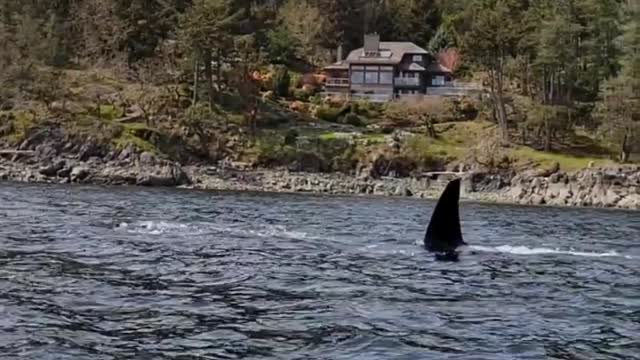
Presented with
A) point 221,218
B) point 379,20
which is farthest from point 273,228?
point 379,20

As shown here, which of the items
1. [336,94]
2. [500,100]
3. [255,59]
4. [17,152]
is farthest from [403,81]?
[17,152]

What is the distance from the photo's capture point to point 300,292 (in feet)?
73.9

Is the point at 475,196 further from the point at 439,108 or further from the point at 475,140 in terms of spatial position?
the point at 439,108

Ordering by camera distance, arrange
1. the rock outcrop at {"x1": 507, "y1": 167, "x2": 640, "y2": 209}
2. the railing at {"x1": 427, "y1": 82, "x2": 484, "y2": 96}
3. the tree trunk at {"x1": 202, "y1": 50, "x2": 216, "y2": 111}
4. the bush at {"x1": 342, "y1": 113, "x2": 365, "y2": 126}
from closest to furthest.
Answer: the rock outcrop at {"x1": 507, "y1": 167, "x2": 640, "y2": 209} < the tree trunk at {"x1": 202, "y1": 50, "x2": 216, "y2": 111} < the bush at {"x1": 342, "y1": 113, "x2": 365, "y2": 126} < the railing at {"x1": 427, "y1": 82, "x2": 484, "y2": 96}

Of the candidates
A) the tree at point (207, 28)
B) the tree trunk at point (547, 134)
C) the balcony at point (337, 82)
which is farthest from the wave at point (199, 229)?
the balcony at point (337, 82)

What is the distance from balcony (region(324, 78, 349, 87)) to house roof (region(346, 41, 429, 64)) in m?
2.19

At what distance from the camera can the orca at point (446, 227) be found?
28.9 meters

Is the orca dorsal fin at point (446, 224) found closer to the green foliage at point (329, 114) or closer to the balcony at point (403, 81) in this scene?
the green foliage at point (329, 114)

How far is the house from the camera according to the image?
11150 cm

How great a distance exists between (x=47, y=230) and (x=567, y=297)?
20192 millimetres

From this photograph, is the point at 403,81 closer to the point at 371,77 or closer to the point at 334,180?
the point at 371,77

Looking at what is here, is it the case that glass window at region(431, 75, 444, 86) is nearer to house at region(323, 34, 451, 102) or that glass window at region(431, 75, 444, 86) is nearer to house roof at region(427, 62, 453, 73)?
house at region(323, 34, 451, 102)

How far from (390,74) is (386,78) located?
2.49ft

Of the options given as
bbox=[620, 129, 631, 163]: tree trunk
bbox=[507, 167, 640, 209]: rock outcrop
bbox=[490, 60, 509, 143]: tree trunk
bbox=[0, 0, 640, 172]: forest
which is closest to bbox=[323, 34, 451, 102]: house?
bbox=[0, 0, 640, 172]: forest
